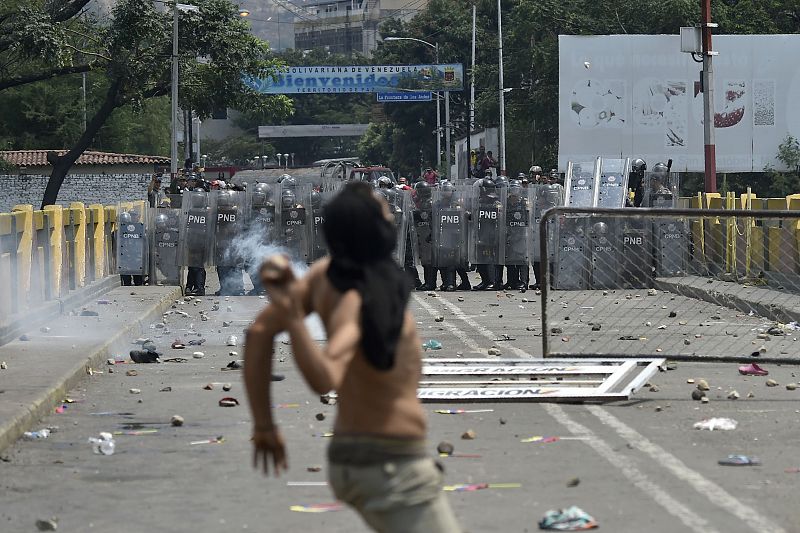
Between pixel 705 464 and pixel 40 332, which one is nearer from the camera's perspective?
pixel 705 464

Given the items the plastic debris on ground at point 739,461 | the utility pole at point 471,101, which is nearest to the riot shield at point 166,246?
the plastic debris on ground at point 739,461

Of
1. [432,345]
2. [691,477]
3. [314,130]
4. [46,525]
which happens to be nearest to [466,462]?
[691,477]

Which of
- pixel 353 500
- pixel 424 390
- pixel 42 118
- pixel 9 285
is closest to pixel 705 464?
pixel 424 390

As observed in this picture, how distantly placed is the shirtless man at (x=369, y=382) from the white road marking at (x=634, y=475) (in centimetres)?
271

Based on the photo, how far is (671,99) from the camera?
4697 centimetres

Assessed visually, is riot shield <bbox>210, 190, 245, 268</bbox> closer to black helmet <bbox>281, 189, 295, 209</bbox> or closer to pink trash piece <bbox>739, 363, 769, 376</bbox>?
black helmet <bbox>281, 189, 295, 209</bbox>

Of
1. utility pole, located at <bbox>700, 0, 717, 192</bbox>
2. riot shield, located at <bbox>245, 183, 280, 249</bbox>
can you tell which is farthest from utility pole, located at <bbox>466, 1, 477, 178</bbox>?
riot shield, located at <bbox>245, 183, 280, 249</bbox>

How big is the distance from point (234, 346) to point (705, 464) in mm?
8073

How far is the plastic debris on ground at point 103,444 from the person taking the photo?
9.06 meters

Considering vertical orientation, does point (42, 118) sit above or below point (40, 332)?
above

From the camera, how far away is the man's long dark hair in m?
4.18

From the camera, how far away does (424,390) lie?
11.1 meters

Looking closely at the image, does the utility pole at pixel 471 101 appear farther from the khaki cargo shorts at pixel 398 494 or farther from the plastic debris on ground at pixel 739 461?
the khaki cargo shorts at pixel 398 494

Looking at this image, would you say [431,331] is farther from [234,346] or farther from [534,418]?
[534,418]
